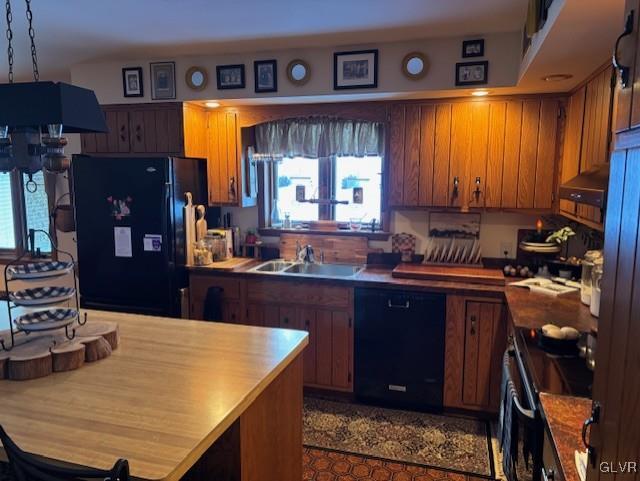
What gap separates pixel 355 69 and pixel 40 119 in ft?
6.99

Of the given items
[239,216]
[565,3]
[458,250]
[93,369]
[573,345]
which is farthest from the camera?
[239,216]

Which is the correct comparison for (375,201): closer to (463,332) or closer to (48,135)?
(463,332)

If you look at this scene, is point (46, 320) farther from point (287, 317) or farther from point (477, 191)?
point (477, 191)

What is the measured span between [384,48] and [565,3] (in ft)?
5.58

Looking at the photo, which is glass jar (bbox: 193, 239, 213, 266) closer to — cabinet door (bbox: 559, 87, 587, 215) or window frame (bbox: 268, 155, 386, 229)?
window frame (bbox: 268, 155, 386, 229)

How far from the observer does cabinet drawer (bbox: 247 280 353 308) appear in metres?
3.27

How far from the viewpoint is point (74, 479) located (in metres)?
1.13

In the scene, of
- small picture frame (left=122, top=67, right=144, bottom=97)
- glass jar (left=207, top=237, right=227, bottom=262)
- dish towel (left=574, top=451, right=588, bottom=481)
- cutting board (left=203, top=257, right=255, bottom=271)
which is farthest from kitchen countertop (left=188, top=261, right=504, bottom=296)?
dish towel (left=574, top=451, right=588, bottom=481)

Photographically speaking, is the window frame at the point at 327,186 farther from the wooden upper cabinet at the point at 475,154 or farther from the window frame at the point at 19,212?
the window frame at the point at 19,212

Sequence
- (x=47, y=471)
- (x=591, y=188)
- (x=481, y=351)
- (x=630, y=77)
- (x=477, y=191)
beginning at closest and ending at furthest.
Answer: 1. (x=630, y=77)
2. (x=47, y=471)
3. (x=591, y=188)
4. (x=481, y=351)
5. (x=477, y=191)

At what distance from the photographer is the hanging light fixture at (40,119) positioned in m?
1.56

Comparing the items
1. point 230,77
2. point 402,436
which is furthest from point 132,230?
point 402,436

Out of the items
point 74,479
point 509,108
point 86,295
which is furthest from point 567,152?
point 86,295

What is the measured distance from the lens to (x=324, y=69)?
3.24m
